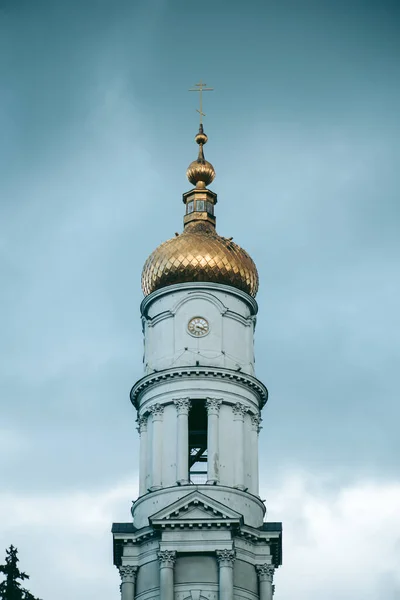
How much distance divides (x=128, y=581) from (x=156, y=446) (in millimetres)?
5725

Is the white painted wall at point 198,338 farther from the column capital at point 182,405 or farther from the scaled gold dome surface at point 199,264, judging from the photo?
the column capital at point 182,405

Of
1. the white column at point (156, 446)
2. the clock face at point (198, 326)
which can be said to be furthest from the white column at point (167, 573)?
the clock face at point (198, 326)

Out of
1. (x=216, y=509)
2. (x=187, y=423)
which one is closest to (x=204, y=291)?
(x=187, y=423)

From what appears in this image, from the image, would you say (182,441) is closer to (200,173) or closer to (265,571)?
(265,571)

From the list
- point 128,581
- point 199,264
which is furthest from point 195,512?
point 199,264

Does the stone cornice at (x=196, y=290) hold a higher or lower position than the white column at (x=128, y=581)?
higher

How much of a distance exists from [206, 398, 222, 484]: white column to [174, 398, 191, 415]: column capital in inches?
32.8

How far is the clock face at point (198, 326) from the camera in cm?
6644

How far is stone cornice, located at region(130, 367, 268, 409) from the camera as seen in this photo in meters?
64.9

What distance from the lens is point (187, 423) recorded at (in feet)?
211

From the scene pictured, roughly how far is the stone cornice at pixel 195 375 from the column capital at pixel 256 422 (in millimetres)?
1005

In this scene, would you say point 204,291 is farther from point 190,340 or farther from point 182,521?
point 182,521

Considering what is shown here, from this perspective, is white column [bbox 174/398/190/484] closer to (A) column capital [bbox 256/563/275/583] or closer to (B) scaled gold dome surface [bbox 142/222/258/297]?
(A) column capital [bbox 256/563/275/583]

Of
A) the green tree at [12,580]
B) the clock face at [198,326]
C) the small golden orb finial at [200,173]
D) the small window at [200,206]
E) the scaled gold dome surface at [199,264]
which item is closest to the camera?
the green tree at [12,580]
